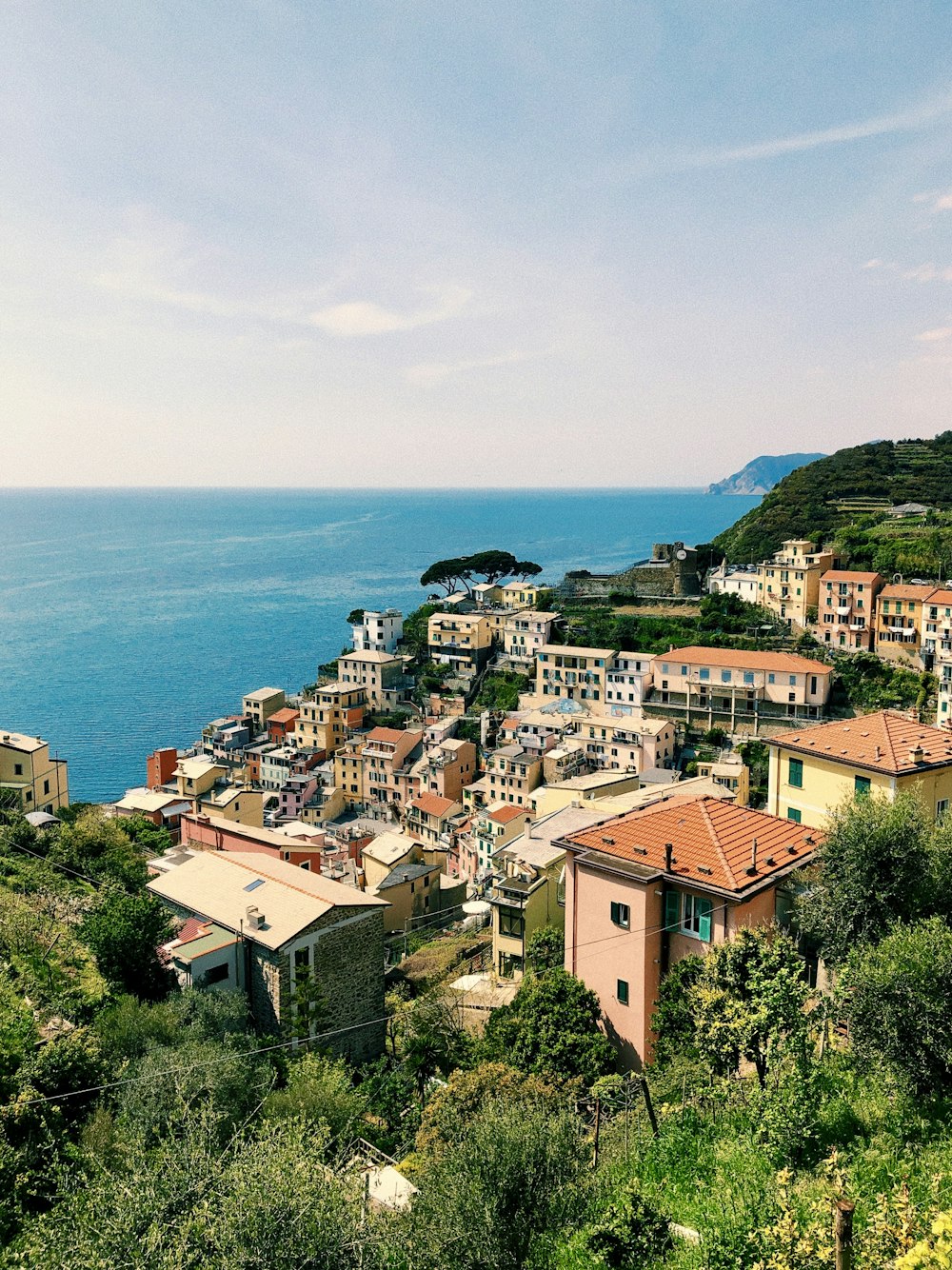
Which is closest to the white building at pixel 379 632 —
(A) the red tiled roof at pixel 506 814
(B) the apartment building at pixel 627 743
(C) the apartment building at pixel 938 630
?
(B) the apartment building at pixel 627 743

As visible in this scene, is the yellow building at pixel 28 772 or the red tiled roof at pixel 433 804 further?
the red tiled roof at pixel 433 804

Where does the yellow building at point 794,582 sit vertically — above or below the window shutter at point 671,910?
above

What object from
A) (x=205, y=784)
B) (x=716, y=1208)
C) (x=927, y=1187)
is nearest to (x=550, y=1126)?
(x=716, y=1208)

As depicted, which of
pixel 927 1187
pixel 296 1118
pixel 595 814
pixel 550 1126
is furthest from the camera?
pixel 595 814

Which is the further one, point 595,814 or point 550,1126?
point 595,814

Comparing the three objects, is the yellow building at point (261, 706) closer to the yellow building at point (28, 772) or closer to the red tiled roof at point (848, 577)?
the yellow building at point (28, 772)

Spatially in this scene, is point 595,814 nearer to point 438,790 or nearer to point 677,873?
point 677,873

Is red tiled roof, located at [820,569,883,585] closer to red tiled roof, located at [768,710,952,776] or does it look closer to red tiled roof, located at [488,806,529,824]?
red tiled roof, located at [488,806,529,824]
